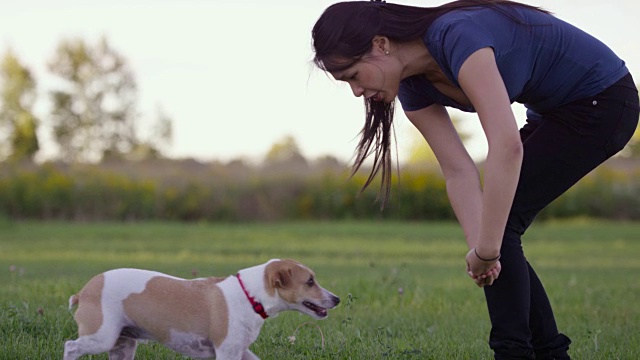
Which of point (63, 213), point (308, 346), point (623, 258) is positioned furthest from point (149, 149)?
point (308, 346)

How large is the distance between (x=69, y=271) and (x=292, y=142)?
32787mm

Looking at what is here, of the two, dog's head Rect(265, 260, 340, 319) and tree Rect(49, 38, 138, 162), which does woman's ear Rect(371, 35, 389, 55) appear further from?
tree Rect(49, 38, 138, 162)

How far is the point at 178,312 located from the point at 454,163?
159cm

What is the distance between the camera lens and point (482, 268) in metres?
3.67

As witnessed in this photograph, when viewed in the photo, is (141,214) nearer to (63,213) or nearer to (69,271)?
(63,213)

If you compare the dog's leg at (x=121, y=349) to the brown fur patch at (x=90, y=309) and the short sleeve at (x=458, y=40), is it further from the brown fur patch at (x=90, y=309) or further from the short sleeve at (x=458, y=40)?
the short sleeve at (x=458, y=40)

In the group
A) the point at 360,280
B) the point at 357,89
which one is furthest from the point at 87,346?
the point at 360,280

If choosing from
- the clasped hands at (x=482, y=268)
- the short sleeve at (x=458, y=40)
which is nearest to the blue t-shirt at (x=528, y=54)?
the short sleeve at (x=458, y=40)

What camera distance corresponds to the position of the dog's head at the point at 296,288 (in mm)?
4574

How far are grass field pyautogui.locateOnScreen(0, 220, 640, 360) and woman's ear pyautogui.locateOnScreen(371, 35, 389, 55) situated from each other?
1.95m

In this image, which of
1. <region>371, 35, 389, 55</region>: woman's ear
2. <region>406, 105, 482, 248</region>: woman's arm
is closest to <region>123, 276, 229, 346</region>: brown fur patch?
<region>406, 105, 482, 248</region>: woman's arm

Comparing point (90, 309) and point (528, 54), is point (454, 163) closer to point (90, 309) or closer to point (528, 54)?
point (528, 54)

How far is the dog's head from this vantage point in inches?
180

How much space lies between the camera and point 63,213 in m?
28.7
